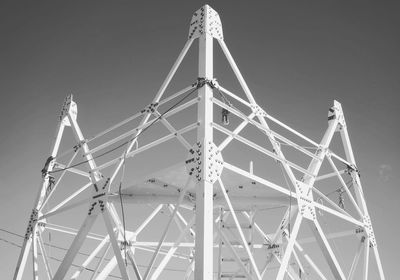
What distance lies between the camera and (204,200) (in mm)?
10922

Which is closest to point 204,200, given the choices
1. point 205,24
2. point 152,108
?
point 152,108

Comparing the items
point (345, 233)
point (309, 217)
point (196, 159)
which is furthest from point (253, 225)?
point (196, 159)

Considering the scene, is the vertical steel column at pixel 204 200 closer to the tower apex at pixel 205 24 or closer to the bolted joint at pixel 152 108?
the tower apex at pixel 205 24

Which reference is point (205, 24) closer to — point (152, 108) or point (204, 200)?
point (152, 108)

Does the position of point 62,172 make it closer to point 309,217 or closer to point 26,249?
point 26,249

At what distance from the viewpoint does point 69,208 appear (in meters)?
15.2

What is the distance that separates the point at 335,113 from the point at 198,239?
34.7 ft

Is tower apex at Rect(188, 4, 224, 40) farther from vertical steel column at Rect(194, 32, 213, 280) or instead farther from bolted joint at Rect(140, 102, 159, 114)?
bolted joint at Rect(140, 102, 159, 114)

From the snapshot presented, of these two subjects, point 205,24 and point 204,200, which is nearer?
point 204,200

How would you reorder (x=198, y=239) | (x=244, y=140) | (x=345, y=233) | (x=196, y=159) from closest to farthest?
(x=198, y=239) < (x=196, y=159) < (x=244, y=140) < (x=345, y=233)

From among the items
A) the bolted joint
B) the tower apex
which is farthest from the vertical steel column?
the bolted joint

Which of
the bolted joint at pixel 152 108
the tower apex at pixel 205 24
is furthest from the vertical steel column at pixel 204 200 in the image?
the bolted joint at pixel 152 108

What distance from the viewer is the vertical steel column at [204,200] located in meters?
10.4

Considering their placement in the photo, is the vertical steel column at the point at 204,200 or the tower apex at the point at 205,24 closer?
the vertical steel column at the point at 204,200
